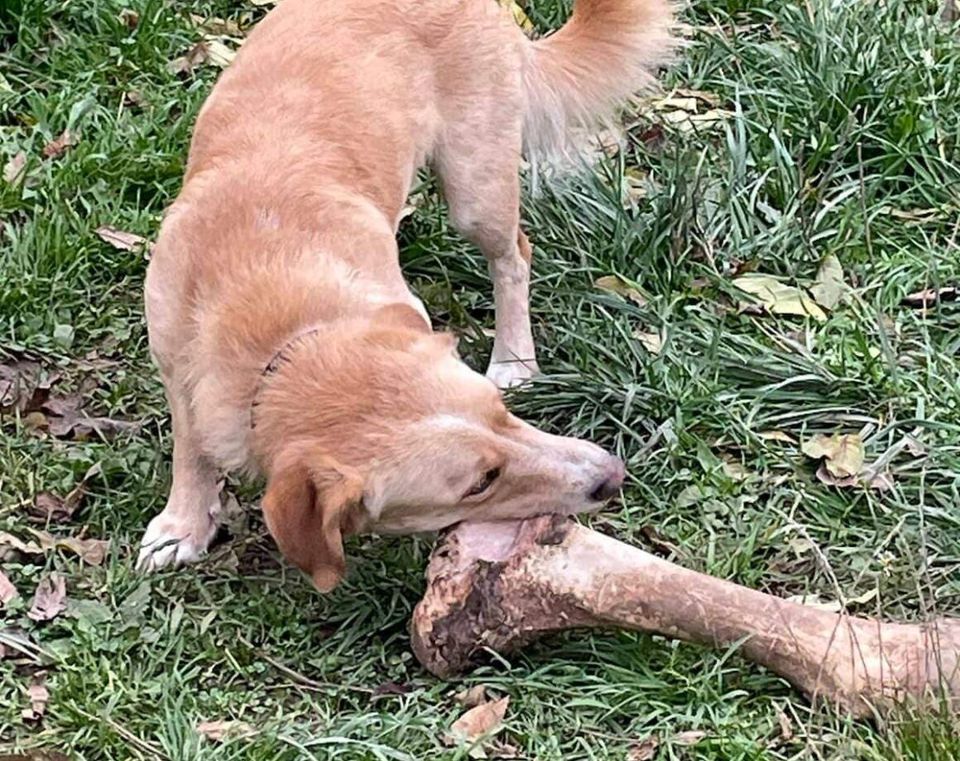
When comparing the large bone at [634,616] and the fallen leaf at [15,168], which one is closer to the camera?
the large bone at [634,616]

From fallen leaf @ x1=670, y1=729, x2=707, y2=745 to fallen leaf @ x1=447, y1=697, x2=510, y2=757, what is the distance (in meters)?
0.42

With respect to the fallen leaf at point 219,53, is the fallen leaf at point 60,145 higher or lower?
lower

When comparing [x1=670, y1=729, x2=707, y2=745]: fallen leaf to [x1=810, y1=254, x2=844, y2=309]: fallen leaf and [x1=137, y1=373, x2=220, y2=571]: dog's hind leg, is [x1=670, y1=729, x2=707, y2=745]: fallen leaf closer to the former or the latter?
[x1=137, y1=373, x2=220, y2=571]: dog's hind leg

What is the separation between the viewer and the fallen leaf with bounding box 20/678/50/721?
3.63 metres

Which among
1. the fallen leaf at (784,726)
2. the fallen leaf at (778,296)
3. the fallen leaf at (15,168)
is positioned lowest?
the fallen leaf at (15,168)

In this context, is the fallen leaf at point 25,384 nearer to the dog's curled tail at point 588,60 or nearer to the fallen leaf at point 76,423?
the fallen leaf at point 76,423

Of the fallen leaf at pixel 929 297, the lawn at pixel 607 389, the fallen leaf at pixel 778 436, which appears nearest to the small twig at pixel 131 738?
the lawn at pixel 607 389

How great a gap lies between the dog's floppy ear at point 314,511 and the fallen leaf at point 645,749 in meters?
0.82

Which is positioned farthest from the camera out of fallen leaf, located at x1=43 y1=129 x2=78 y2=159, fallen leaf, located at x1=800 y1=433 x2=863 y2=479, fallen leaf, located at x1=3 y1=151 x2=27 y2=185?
fallen leaf, located at x1=43 y1=129 x2=78 y2=159

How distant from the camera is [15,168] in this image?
5.49 meters

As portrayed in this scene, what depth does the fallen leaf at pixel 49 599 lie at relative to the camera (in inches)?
154

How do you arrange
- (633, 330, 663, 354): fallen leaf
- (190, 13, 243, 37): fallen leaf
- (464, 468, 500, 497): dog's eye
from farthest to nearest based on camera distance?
(190, 13, 243, 37): fallen leaf < (633, 330, 663, 354): fallen leaf < (464, 468, 500, 497): dog's eye

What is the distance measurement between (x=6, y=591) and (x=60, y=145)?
7.32 feet

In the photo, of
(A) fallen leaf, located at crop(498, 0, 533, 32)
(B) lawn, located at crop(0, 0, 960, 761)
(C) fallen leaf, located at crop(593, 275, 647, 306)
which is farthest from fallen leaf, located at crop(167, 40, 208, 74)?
(C) fallen leaf, located at crop(593, 275, 647, 306)
